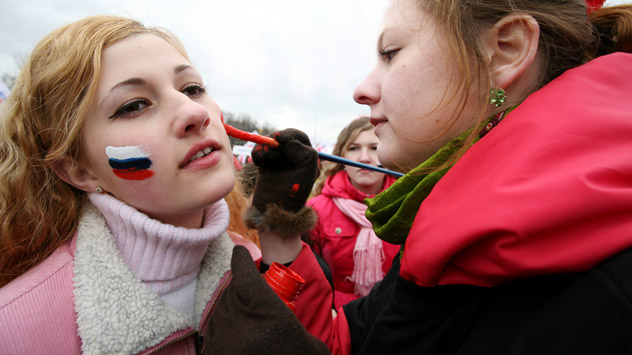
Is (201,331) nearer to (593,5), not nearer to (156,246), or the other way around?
(156,246)

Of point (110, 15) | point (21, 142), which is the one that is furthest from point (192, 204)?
point (110, 15)

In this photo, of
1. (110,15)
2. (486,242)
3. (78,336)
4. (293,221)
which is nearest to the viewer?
(486,242)

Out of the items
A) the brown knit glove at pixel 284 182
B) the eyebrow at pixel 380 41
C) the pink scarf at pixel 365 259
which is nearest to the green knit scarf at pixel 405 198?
the eyebrow at pixel 380 41

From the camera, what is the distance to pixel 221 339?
3.34 ft

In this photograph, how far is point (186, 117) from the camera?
120 centimetres

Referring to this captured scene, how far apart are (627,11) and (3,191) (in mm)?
2377

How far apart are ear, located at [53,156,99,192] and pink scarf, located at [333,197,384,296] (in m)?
2.22

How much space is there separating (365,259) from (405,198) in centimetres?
199

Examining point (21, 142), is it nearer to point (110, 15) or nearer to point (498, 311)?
point (110, 15)

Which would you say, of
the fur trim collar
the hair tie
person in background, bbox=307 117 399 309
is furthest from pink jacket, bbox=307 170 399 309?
the hair tie

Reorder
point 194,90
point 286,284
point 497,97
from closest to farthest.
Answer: point 497,97, point 286,284, point 194,90

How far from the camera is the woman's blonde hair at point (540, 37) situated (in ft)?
3.03

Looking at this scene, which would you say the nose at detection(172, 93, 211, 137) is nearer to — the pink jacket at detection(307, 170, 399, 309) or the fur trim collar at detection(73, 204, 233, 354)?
the fur trim collar at detection(73, 204, 233, 354)

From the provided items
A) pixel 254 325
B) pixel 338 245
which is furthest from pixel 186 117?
pixel 338 245
